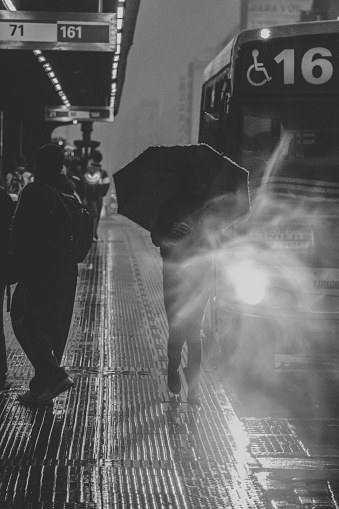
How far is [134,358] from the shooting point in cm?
950

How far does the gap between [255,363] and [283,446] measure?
2187 mm

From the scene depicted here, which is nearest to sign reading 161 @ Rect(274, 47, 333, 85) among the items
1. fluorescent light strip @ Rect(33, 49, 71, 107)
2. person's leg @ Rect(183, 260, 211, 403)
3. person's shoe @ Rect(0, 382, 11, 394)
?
person's leg @ Rect(183, 260, 211, 403)

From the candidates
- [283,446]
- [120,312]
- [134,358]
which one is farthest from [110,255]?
[283,446]

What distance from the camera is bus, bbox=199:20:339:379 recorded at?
861 centimetres

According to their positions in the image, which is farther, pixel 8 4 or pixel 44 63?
pixel 44 63

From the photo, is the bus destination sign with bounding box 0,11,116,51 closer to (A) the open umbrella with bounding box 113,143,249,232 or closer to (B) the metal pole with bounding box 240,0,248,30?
(A) the open umbrella with bounding box 113,143,249,232

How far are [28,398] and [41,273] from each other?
90 centimetres

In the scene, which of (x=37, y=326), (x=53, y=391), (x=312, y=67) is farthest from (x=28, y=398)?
(x=312, y=67)

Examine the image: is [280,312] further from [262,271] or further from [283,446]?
[283,446]

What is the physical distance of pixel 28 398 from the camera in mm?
7574

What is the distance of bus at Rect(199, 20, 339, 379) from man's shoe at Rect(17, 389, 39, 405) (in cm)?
195

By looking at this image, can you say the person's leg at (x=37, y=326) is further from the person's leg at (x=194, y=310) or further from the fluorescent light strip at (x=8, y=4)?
the fluorescent light strip at (x=8, y=4)

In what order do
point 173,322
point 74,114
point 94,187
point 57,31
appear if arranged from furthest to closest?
point 74,114
point 94,187
point 57,31
point 173,322

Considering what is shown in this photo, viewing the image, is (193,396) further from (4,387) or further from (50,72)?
(50,72)
